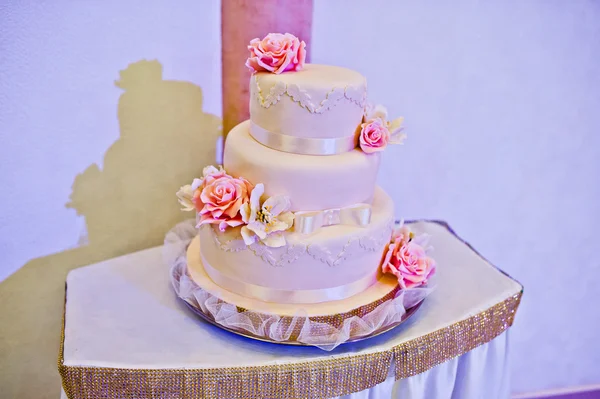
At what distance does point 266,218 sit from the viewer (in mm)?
1037

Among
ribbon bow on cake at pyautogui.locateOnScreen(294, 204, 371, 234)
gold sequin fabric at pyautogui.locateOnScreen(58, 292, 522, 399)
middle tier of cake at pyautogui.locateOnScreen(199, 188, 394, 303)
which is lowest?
gold sequin fabric at pyautogui.locateOnScreen(58, 292, 522, 399)

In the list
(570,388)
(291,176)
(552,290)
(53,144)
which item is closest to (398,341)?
(291,176)

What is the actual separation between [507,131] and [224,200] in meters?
1.16

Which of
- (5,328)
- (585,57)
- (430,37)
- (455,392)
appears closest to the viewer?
(455,392)

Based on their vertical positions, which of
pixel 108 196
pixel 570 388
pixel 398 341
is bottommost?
pixel 570 388

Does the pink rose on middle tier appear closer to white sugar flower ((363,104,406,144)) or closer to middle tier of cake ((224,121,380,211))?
middle tier of cake ((224,121,380,211))

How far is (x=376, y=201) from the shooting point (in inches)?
49.0

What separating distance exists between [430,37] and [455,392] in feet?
3.40

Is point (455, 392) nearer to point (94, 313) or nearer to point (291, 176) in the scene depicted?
point (291, 176)

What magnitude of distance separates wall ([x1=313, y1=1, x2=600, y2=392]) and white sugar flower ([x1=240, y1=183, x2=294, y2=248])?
655 mm

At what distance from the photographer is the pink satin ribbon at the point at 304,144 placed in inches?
42.4

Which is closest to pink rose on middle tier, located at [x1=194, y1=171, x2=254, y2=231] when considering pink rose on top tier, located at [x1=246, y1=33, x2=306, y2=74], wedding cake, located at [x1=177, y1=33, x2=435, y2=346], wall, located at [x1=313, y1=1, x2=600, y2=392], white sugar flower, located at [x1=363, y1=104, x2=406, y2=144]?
wedding cake, located at [x1=177, y1=33, x2=435, y2=346]

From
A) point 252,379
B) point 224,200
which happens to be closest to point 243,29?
point 224,200

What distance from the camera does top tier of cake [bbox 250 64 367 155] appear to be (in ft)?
3.43
